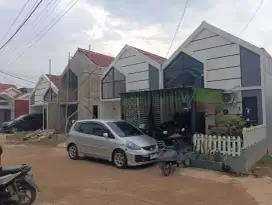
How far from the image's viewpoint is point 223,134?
9.88 meters

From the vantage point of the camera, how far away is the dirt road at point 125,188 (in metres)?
6.18

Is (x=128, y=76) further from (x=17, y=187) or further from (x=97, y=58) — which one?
(x=17, y=187)

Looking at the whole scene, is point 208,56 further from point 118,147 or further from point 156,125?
point 118,147

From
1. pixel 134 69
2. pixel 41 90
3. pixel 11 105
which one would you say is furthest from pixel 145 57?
pixel 11 105

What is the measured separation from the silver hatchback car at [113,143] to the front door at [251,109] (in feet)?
16.4

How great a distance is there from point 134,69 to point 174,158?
9232 mm

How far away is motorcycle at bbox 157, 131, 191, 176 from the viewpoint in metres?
8.54

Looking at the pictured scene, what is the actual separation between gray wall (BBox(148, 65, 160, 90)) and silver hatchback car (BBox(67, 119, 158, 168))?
5390mm

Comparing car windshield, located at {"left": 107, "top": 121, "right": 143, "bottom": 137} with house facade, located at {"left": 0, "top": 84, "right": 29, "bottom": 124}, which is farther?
house facade, located at {"left": 0, "top": 84, "right": 29, "bottom": 124}

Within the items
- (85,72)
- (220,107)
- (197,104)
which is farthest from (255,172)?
(85,72)

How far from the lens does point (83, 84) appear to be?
69.2ft

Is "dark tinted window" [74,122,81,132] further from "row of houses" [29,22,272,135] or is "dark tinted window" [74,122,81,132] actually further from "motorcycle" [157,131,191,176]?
"row of houses" [29,22,272,135]

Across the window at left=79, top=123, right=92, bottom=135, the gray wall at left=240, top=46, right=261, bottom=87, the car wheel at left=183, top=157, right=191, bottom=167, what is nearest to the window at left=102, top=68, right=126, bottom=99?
the window at left=79, top=123, right=92, bottom=135

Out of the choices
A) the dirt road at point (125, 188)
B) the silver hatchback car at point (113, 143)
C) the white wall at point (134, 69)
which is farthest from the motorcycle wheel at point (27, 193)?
the white wall at point (134, 69)
